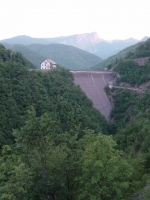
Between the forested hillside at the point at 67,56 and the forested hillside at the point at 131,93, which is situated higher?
the forested hillside at the point at 67,56

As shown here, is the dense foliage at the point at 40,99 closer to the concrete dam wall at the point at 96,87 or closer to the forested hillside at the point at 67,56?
the concrete dam wall at the point at 96,87

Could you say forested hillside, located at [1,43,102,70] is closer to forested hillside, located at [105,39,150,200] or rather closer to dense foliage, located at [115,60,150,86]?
dense foliage, located at [115,60,150,86]

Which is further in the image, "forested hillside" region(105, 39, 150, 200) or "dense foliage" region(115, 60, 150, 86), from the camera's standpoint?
"dense foliage" region(115, 60, 150, 86)

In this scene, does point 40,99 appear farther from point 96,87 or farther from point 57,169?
point 57,169

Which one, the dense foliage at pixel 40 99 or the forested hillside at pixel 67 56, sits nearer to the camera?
the dense foliage at pixel 40 99

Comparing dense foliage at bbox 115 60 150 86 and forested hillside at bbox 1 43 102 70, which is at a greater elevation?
forested hillside at bbox 1 43 102 70

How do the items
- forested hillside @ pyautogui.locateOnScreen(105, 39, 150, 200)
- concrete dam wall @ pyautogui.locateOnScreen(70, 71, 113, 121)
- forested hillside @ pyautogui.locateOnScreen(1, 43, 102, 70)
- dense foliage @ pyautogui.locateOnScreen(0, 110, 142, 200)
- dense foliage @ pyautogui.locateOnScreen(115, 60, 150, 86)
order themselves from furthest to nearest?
forested hillside @ pyautogui.locateOnScreen(1, 43, 102, 70) < dense foliage @ pyautogui.locateOnScreen(115, 60, 150, 86) < concrete dam wall @ pyautogui.locateOnScreen(70, 71, 113, 121) < forested hillside @ pyautogui.locateOnScreen(105, 39, 150, 200) < dense foliage @ pyautogui.locateOnScreen(0, 110, 142, 200)

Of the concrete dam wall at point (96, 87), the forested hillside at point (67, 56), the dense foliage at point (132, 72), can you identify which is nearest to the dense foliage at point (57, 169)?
the concrete dam wall at point (96, 87)

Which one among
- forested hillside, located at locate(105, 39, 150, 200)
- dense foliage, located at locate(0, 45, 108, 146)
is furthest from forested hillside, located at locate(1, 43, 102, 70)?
dense foliage, located at locate(0, 45, 108, 146)

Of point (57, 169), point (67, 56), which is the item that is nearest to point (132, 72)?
point (57, 169)
